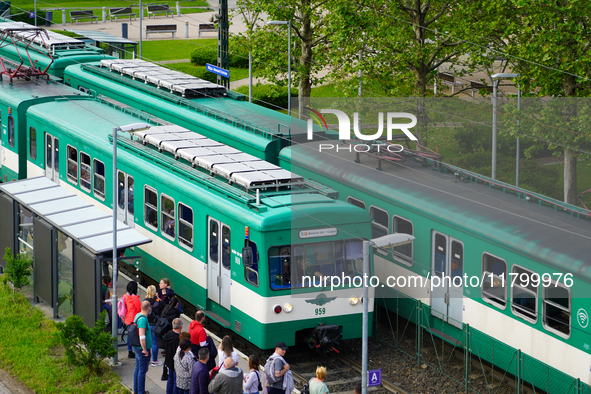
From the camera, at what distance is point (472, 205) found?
1611 centimetres

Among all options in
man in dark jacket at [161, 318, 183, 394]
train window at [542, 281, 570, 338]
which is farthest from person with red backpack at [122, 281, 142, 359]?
train window at [542, 281, 570, 338]

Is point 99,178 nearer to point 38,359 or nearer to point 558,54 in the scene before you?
point 38,359

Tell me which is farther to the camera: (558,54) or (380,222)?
(558,54)

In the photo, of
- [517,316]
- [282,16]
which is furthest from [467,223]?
[282,16]

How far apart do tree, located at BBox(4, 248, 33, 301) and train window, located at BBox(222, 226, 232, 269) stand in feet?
15.7

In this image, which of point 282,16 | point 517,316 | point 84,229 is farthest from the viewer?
point 282,16

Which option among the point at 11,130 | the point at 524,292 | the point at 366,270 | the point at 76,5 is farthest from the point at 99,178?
the point at 76,5

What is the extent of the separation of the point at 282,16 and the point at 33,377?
19.6m

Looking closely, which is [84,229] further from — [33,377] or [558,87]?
[558,87]

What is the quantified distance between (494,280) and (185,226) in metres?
6.24

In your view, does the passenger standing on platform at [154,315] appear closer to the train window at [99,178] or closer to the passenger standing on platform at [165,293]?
the passenger standing on platform at [165,293]

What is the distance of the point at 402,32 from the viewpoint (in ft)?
89.4

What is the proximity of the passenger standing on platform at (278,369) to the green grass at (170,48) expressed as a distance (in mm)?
40467

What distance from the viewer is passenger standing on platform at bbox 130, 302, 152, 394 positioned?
14195 millimetres
